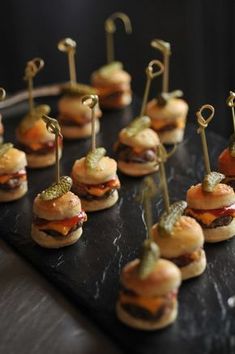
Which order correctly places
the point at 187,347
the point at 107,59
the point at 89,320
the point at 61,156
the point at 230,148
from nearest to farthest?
the point at 187,347 → the point at 89,320 → the point at 230,148 → the point at 61,156 → the point at 107,59

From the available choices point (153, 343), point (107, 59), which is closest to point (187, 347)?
point (153, 343)

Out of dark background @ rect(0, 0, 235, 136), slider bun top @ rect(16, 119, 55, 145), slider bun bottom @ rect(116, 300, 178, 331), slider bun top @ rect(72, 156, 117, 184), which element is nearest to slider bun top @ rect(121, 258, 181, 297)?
slider bun bottom @ rect(116, 300, 178, 331)

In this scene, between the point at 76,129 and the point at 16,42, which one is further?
the point at 16,42

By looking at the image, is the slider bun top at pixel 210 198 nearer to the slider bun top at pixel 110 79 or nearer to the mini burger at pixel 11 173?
the mini burger at pixel 11 173

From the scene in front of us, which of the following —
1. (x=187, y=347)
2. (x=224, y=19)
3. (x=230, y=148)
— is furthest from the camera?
(x=224, y=19)

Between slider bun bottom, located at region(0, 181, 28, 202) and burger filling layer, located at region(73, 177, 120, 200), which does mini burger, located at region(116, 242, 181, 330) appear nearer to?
burger filling layer, located at region(73, 177, 120, 200)

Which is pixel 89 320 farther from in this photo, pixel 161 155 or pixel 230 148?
pixel 230 148

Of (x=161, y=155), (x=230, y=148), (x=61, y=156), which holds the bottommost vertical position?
(x=61, y=156)
